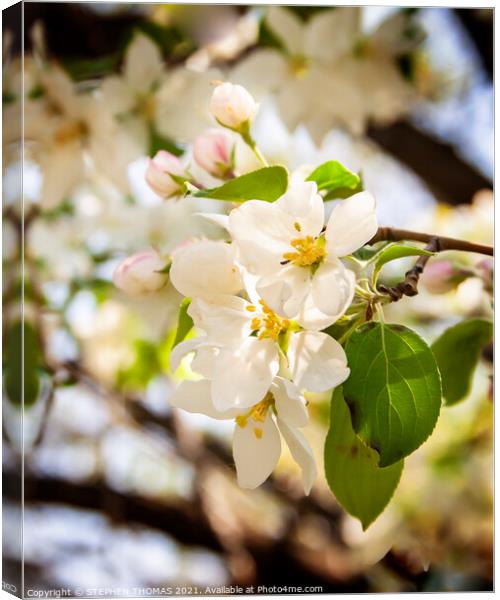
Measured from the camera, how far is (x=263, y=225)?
541 mm

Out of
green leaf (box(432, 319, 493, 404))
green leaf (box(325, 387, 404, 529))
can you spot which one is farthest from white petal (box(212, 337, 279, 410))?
green leaf (box(432, 319, 493, 404))

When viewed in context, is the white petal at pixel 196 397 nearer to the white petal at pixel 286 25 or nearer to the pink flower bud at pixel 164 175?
the pink flower bud at pixel 164 175

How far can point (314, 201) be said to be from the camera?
1.78 feet

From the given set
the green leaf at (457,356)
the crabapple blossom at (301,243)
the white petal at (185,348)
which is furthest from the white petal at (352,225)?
the green leaf at (457,356)

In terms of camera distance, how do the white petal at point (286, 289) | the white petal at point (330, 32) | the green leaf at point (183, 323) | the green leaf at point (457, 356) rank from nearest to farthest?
the white petal at point (286, 289) < the green leaf at point (183, 323) < the green leaf at point (457, 356) < the white petal at point (330, 32)

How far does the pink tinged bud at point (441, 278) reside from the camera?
2.64ft

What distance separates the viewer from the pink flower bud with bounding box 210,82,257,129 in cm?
64

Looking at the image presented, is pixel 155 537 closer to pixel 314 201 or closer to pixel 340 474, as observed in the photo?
pixel 340 474

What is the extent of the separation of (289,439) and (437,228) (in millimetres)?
604

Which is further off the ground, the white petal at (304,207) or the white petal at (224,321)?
Answer: the white petal at (304,207)

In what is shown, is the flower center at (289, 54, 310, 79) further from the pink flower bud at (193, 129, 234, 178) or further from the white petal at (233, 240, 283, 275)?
the white petal at (233, 240, 283, 275)

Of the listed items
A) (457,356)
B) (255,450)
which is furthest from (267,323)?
(457,356)

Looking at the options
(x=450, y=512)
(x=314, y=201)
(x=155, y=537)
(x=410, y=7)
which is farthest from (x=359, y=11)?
(x=155, y=537)

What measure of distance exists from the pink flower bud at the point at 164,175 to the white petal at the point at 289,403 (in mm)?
182
